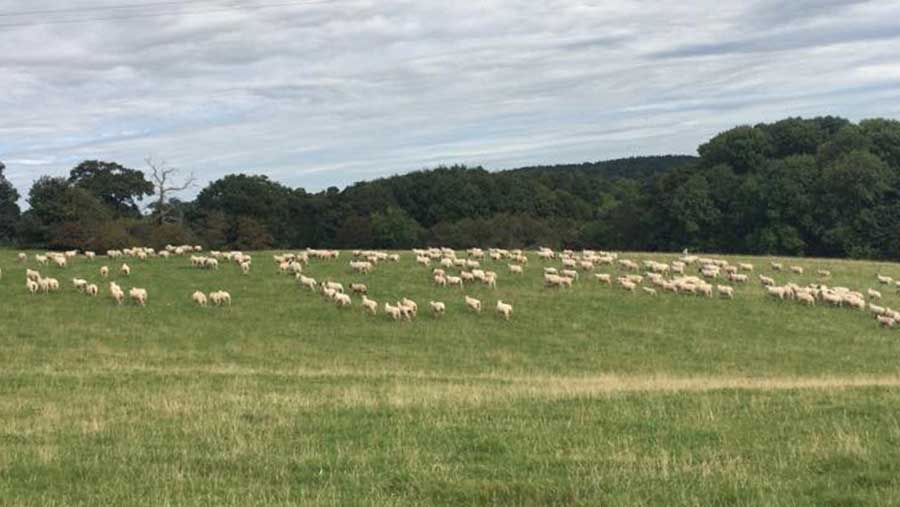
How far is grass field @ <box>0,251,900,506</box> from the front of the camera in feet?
25.8

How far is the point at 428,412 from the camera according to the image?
12.5 m

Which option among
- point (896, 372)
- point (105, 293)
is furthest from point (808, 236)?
point (105, 293)

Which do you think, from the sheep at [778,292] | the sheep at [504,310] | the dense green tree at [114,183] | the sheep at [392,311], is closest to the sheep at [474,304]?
the sheep at [504,310]

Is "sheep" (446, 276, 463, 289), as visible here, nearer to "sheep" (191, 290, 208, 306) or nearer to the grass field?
the grass field

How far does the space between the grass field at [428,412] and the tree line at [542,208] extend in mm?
52241

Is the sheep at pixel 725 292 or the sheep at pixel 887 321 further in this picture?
the sheep at pixel 725 292

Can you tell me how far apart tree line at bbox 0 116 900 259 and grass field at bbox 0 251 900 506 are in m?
52.2

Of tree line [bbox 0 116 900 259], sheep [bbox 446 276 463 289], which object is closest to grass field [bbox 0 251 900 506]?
sheep [bbox 446 276 463 289]

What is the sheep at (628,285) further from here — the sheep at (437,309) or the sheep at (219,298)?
the sheep at (219,298)

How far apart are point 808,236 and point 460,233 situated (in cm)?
4612

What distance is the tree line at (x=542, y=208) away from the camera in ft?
278

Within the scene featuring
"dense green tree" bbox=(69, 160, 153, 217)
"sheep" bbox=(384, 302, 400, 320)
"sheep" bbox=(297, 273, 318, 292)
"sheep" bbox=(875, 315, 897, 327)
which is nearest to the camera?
"sheep" bbox=(384, 302, 400, 320)

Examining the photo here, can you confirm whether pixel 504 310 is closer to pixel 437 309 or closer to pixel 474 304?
pixel 474 304

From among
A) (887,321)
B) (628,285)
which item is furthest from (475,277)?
(887,321)
